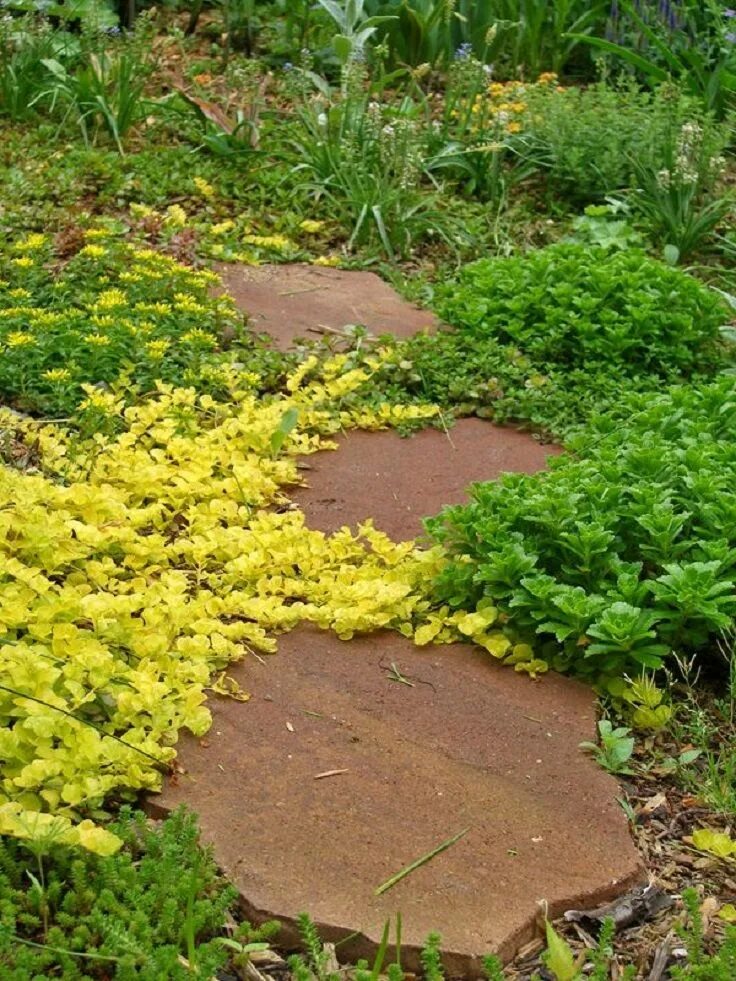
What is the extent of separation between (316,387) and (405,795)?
7.65 feet

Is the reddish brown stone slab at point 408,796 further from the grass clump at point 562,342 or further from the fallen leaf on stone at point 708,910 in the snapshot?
the grass clump at point 562,342

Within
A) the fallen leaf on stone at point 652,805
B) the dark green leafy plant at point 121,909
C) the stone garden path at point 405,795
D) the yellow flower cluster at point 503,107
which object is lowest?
the fallen leaf on stone at point 652,805

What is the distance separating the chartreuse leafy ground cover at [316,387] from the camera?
2.64 meters

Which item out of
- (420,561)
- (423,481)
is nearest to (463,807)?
(420,561)

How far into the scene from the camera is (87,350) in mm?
4562

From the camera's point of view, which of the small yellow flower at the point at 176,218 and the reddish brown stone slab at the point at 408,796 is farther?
the small yellow flower at the point at 176,218

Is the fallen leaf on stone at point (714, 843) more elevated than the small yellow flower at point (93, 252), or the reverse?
the small yellow flower at point (93, 252)

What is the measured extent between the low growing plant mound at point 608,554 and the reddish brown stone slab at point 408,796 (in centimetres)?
17

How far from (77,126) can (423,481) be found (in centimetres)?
382

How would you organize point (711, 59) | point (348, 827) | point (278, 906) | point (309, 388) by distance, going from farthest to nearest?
point (711, 59)
point (309, 388)
point (348, 827)
point (278, 906)

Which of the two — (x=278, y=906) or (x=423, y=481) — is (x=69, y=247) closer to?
(x=423, y=481)

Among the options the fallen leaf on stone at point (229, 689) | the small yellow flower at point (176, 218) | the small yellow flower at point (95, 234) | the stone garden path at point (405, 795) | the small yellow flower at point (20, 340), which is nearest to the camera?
the stone garden path at point (405, 795)

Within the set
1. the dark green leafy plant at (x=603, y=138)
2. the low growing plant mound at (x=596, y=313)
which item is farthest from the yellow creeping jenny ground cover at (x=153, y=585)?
the dark green leafy plant at (x=603, y=138)

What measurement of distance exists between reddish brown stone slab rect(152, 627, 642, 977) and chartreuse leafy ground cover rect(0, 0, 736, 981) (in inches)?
3.6
